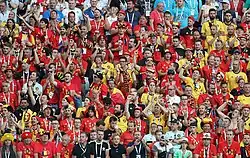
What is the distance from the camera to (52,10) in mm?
29609

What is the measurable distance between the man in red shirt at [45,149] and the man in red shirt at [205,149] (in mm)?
2860

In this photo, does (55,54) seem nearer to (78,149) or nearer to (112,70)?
(112,70)

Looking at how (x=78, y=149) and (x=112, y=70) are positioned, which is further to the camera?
(x=112, y=70)

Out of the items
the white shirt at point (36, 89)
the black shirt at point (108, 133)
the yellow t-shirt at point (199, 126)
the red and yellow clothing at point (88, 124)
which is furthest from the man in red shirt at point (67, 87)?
the yellow t-shirt at point (199, 126)

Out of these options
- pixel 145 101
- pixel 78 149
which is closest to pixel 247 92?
pixel 145 101

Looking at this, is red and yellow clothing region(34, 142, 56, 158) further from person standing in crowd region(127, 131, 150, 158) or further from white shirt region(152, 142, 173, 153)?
white shirt region(152, 142, 173, 153)

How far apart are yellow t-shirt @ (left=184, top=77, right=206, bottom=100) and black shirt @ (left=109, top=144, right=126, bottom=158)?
2476 millimetres

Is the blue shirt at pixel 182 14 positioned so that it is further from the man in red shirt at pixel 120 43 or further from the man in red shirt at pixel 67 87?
the man in red shirt at pixel 67 87

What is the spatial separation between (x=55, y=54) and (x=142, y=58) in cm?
192

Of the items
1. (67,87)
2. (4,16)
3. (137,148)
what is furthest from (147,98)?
(4,16)

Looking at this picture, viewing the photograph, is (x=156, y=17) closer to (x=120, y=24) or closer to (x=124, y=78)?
(x=120, y=24)

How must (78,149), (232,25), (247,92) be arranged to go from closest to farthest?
(78,149)
(247,92)
(232,25)

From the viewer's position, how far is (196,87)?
90.3ft

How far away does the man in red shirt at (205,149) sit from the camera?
25828 mm
